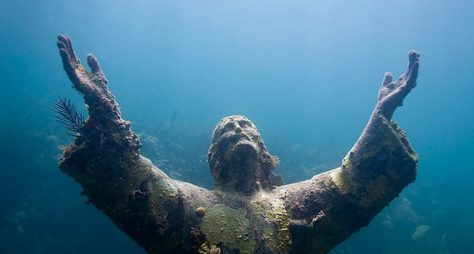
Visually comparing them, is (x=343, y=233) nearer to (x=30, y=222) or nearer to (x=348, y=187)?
(x=348, y=187)

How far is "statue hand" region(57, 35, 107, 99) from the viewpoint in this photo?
356cm

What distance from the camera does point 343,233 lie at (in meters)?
3.94

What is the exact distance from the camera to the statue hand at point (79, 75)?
140 inches

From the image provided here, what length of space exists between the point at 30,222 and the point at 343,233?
66.1ft

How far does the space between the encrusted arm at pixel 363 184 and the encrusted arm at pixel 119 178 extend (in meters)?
1.42

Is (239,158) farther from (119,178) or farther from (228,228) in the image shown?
(119,178)

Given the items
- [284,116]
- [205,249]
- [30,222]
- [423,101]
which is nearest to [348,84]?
[423,101]

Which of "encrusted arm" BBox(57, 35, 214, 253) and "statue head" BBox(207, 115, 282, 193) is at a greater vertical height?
"statue head" BBox(207, 115, 282, 193)

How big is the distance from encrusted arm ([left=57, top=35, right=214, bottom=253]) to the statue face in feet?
2.76

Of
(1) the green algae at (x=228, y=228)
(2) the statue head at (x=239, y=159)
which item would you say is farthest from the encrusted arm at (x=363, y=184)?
(2) the statue head at (x=239, y=159)

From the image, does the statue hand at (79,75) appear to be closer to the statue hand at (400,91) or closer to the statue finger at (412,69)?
the statue hand at (400,91)

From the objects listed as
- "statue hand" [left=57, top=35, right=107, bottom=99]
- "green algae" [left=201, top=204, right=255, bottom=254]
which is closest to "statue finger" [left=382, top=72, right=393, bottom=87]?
"green algae" [left=201, top=204, right=255, bottom=254]

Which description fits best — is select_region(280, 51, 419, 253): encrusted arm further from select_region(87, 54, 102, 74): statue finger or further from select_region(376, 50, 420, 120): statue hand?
select_region(87, 54, 102, 74): statue finger

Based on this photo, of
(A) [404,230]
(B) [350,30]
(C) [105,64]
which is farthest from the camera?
(C) [105,64]
